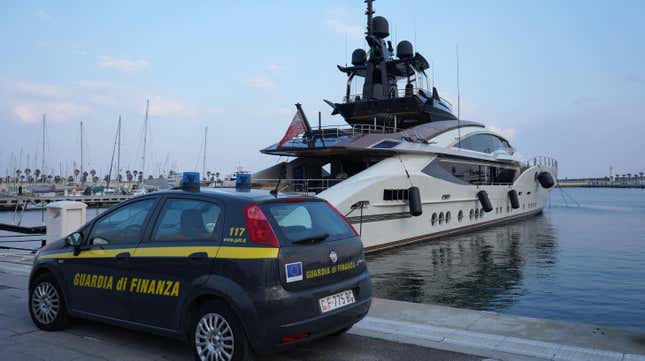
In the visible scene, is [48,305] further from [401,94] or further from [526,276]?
[401,94]

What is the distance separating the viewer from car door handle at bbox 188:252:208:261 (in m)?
4.27

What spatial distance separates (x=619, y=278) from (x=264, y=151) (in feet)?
41.2

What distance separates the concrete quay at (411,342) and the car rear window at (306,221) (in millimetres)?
1189

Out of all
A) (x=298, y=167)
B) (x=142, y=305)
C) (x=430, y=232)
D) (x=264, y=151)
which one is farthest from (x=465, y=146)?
(x=142, y=305)

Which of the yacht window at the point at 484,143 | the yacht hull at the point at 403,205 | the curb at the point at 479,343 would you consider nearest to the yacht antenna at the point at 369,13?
the yacht window at the point at 484,143

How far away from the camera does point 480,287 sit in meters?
11.1

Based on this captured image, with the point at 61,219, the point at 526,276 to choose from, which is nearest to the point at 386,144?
the point at 526,276

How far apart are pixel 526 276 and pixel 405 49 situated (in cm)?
1566

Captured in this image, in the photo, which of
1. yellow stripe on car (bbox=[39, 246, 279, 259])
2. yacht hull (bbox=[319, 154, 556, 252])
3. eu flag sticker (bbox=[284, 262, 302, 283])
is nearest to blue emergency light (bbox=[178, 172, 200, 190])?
yellow stripe on car (bbox=[39, 246, 279, 259])

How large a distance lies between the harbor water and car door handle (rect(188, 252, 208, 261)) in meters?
6.23

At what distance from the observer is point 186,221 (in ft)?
15.2

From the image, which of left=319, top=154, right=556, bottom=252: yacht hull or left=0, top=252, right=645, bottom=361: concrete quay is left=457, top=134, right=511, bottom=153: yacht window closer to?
left=319, top=154, right=556, bottom=252: yacht hull

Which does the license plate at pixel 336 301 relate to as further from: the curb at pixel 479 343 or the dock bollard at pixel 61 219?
the dock bollard at pixel 61 219

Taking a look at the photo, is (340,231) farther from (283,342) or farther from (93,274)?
(93,274)
